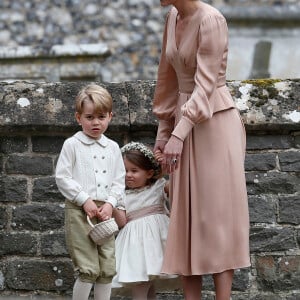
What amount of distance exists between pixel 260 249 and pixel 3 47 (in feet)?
25.6

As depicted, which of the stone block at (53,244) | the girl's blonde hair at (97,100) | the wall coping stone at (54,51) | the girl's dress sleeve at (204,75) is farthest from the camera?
the wall coping stone at (54,51)

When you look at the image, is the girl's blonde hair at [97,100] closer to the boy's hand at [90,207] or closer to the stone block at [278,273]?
the boy's hand at [90,207]

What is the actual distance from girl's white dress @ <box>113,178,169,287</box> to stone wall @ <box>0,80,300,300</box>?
23.8 inches

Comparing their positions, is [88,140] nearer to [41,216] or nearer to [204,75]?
[204,75]

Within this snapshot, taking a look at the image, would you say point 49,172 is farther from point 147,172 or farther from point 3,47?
point 3,47

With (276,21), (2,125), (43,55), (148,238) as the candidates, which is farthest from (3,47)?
(148,238)

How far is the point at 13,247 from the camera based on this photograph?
4.94 meters

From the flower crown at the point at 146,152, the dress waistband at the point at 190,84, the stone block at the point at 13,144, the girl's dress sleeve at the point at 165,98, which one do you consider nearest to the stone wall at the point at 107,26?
the stone block at the point at 13,144

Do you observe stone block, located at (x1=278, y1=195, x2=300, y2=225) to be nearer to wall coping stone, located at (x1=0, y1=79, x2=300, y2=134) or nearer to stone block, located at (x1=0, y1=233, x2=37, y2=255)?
wall coping stone, located at (x1=0, y1=79, x2=300, y2=134)

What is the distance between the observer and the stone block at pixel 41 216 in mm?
4930

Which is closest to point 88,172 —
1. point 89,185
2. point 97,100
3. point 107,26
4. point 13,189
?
point 89,185

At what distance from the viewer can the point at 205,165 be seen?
12.8ft

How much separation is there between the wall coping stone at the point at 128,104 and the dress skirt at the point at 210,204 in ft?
2.87

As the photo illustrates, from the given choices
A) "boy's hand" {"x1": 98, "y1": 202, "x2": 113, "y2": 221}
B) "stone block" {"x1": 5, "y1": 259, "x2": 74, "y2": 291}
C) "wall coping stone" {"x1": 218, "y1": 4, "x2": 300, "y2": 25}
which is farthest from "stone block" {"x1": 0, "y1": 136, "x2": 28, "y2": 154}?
Answer: "wall coping stone" {"x1": 218, "y1": 4, "x2": 300, "y2": 25}
